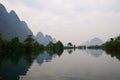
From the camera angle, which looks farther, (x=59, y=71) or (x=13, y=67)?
(x=13, y=67)

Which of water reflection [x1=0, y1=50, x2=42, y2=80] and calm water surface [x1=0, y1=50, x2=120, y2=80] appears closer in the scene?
calm water surface [x1=0, y1=50, x2=120, y2=80]

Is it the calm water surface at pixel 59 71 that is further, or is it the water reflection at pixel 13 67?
Answer: the water reflection at pixel 13 67

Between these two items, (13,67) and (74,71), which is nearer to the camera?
(74,71)

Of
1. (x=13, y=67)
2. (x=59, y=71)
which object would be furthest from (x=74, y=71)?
(x=13, y=67)

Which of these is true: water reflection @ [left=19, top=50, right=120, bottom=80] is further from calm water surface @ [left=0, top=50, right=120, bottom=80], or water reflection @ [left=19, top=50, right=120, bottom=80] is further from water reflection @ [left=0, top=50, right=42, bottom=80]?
water reflection @ [left=0, top=50, right=42, bottom=80]

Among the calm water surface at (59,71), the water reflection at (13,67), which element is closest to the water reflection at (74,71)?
the calm water surface at (59,71)

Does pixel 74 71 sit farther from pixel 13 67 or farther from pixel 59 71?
pixel 13 67

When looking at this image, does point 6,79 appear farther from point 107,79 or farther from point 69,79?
point 107,79

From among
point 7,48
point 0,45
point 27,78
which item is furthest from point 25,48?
point 27,78

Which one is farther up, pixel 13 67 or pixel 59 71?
pixel 13 67

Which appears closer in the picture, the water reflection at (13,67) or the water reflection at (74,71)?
the water reflection at (74,71)

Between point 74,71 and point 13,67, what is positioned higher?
point 13,67

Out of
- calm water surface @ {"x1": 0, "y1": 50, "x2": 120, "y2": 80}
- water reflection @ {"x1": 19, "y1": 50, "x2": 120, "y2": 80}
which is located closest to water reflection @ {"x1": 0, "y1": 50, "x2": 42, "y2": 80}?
calm water surface @ {"x1": 0, "y1": 50, "x2": 120, "y2": 80}

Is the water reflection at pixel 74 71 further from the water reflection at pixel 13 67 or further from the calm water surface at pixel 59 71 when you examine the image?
the water reflection at pixel 13 67
